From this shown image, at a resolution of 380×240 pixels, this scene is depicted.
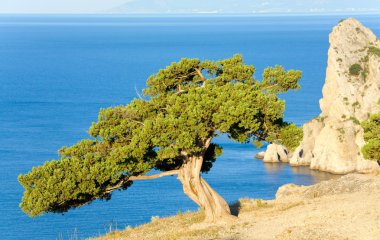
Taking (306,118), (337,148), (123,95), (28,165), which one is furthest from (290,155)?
(123,95)

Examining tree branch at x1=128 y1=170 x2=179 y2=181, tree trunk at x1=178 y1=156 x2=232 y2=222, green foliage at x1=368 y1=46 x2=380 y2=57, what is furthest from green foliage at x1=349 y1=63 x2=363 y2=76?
tree branch at x1=128 y1=170 x2=179 y2=181

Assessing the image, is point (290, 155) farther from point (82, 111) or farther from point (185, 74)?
point (185, 74)

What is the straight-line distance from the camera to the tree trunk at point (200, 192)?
99.6 feet

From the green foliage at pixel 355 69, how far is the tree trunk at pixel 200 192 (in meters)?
83.0

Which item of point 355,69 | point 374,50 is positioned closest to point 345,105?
point 355,69

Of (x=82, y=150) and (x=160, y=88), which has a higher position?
(x=160, y=88)

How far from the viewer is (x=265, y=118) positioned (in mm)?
29734

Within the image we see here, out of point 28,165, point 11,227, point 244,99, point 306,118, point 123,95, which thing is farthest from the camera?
point 123,95

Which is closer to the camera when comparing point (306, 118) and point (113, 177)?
point (113, 177)

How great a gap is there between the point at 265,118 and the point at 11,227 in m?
47.5

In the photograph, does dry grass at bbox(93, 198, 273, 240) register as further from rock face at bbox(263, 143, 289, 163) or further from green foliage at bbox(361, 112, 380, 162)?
rock face at bbox(263, 143, 289, 163)

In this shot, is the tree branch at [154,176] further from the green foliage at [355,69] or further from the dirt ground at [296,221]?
the green foliage at [355,69]

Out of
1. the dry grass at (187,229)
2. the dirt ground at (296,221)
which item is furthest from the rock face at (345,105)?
the dry grass at (187,229)

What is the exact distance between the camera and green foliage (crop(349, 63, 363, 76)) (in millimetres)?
109875
